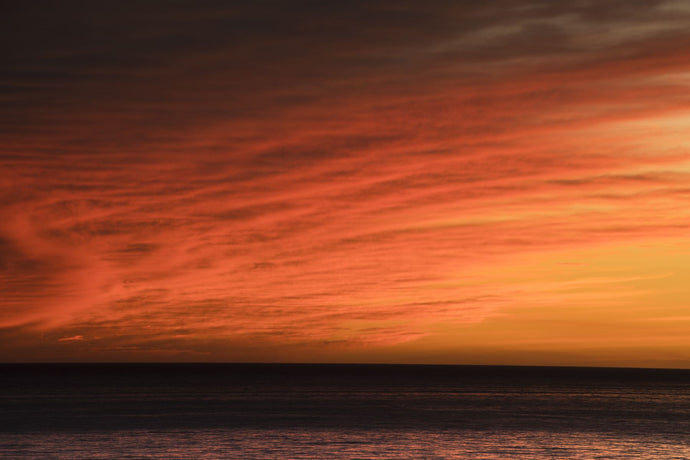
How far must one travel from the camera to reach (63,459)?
42.9 meters

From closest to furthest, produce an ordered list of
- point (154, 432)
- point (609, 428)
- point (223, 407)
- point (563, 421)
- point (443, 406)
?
1. point (154, 432)
2. point (609, 428)
3. point (563, 421)
4. point (223, 407)
5. point (443, 406)

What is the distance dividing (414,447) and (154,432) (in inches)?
838

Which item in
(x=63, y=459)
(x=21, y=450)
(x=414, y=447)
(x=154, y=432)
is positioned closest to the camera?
(x=63, y=459)

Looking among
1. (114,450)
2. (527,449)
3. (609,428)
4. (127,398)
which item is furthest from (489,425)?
(127,398)

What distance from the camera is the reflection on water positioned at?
46.2 m

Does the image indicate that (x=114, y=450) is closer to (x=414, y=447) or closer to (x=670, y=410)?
(x=414, y=447)

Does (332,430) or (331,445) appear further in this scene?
(332,430)

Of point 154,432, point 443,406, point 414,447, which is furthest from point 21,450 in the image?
point 443,406

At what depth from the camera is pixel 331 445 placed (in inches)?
2018

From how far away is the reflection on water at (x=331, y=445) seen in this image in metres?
46.2

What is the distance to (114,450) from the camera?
47.5 metres

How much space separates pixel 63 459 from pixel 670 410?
7797 centimetres

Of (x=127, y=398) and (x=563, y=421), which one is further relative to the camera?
(x=127, y=398)

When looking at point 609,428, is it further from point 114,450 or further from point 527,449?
point 114,450
